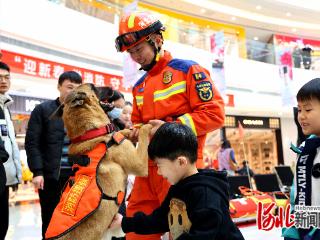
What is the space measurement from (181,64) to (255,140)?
2026 centimetres

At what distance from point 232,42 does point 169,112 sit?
16757mm

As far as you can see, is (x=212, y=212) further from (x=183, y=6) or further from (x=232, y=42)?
(x=183, y=6)

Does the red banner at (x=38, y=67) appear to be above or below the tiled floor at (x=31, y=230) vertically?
above

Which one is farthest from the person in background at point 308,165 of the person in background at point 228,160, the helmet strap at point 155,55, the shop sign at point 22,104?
the person in background at point 228,160

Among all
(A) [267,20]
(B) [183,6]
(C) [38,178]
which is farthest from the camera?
(A) [267,20]

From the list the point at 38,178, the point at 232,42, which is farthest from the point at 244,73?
the point at 38,178

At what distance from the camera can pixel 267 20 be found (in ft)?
72.3

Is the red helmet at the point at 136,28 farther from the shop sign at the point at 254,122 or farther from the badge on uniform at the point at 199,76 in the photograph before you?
the shop sign at the point at 254,122

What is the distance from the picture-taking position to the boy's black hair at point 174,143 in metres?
1.64

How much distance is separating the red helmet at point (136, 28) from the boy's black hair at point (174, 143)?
2.40 feet

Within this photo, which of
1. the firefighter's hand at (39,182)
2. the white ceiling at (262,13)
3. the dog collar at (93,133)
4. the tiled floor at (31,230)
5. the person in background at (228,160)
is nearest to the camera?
the dog collar at (93,133)

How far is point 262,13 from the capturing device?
21609 mm

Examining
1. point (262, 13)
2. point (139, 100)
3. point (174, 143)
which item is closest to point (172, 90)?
point (139, 100)

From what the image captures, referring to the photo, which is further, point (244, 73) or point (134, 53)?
point (244, 73)
